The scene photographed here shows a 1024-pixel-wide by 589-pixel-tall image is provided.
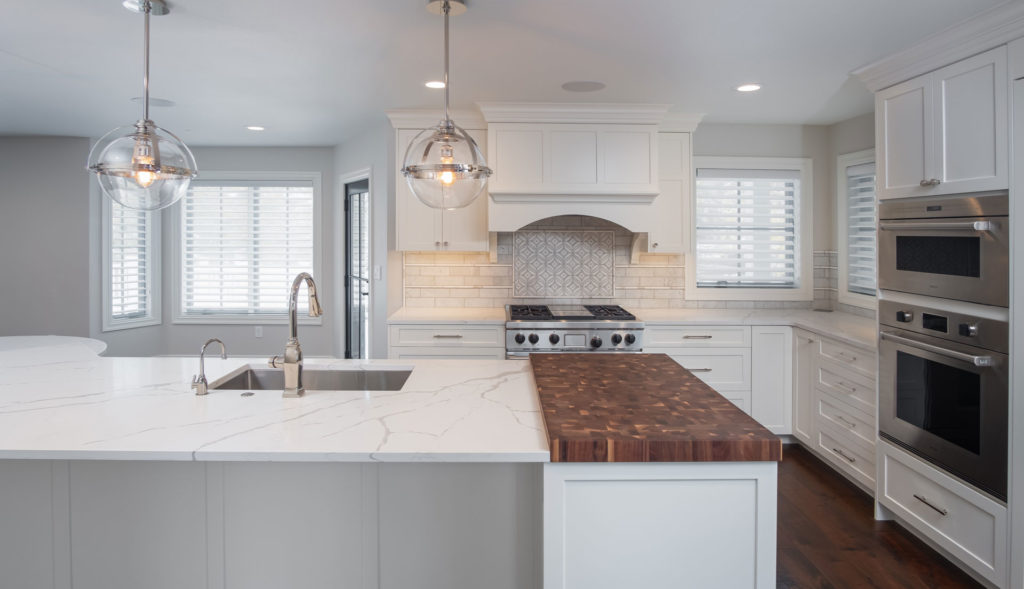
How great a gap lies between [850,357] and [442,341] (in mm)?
2357

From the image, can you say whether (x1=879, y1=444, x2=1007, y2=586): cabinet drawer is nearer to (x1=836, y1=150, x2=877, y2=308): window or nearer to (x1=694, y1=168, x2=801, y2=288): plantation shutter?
(x1=836, y1=150, x2=877, y2=308): window

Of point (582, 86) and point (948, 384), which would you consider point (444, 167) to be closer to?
point (582, 86)

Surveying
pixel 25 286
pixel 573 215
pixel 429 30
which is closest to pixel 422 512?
pixel 429 30

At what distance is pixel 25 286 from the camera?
5629 millimetres

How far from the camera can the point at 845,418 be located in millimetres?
3678

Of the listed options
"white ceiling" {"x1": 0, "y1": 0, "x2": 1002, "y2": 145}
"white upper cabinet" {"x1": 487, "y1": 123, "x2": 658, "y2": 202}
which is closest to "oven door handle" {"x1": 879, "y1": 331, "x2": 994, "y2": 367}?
"white ceiling" {"x1": 0, "y1": 0, "x2": 1002, "y2": 145}

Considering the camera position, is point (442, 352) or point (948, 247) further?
point (442, 352)

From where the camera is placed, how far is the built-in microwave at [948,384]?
2.44 metres

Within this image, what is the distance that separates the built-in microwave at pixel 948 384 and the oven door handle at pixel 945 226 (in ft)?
0.97

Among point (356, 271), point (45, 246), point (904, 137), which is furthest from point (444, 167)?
point (45, 246)

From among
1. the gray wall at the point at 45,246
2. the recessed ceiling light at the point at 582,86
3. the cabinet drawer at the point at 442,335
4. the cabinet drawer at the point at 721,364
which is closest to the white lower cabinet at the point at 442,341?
the cabinet drawer at the point at 442,335

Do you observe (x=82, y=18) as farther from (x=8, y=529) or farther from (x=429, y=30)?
(x=8, y=529)

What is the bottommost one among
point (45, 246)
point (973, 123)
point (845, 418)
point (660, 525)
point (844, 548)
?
point (844, 548)

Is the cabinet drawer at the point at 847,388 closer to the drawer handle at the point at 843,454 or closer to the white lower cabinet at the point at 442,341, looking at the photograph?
the drawer handle at the point at 843,454
